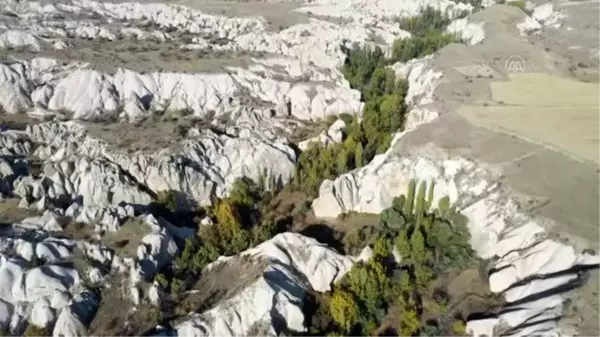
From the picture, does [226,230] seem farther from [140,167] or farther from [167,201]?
[140,167]

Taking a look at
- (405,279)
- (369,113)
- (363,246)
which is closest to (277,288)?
(405,279)

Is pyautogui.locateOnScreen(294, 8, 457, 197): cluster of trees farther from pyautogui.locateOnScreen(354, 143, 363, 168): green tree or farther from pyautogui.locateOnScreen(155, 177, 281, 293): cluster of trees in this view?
pyautogui.locateOnScreen(155, 177, 281, 293): cluster of trees

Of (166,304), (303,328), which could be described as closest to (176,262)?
(166,304)

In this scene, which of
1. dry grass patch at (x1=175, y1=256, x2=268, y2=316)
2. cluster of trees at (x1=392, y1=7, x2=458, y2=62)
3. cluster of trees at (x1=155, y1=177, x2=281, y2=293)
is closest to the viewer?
dry grass patch at (x1=175, y1=256, x2=268, y2=316)

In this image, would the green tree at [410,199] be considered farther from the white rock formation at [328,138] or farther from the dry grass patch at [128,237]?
the dry grass patch at [128,237]

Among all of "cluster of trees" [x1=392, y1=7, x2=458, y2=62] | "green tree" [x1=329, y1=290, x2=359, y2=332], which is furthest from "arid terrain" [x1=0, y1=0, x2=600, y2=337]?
"cluster of trees" [x1=392, y1=7, x2=458, y2=62]
